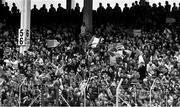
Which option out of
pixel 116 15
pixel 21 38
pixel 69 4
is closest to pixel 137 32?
pixel 116 15

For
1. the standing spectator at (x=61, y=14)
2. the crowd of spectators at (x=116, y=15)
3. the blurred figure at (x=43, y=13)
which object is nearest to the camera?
the crowd of spectators at (x=116, y=15)

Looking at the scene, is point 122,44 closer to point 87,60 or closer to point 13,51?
point 87,60

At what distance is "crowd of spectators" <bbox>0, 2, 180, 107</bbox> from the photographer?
66.3ft

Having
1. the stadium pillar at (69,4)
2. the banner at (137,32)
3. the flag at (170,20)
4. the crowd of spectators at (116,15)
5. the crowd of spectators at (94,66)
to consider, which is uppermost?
the stadium pillar at (69,4)

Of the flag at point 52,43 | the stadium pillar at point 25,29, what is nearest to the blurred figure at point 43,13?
the stadium pillar at point 25,29

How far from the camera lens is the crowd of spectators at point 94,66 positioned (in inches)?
795

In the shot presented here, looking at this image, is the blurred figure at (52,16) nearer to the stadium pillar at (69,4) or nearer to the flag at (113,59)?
the stadium pillar at (69,4)

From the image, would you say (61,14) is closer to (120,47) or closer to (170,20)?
(170,20)

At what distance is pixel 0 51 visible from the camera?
27.8 m

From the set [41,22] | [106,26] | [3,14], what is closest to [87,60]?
[106,26]

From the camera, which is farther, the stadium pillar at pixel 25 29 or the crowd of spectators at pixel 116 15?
the crowd of spectators at pixel 116 15

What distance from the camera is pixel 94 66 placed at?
23766 mm

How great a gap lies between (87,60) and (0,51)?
506 centimetres

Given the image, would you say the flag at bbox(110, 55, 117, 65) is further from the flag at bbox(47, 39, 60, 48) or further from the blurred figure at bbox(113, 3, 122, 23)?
the blurred figure at bbox(113, 3, 122, 23)
